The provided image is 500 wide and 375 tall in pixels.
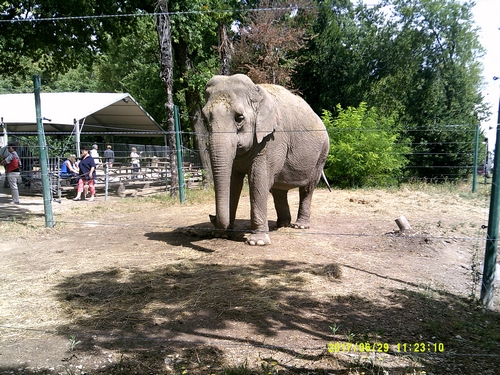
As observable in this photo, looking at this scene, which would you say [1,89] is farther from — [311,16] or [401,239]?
[401,239]

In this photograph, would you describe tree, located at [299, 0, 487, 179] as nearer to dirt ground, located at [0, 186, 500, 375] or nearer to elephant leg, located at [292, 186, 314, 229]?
elephant leg, located at [292, 186, 314, 229]

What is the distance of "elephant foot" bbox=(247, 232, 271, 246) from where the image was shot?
19.5 ft

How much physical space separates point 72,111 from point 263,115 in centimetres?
1147

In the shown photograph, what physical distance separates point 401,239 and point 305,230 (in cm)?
171

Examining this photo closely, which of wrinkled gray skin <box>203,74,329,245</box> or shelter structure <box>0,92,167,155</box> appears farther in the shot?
shelter structure <box>0,92,167,155</box>

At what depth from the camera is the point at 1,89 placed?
38.9 meters

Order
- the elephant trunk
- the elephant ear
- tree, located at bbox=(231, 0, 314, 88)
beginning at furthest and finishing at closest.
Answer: tree, located at bbox=(231, 0, 314, 88) < the elephant ear < the elephant trunk

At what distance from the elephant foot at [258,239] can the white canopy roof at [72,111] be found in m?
7.72

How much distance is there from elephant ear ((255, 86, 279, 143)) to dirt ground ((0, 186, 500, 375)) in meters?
1.71

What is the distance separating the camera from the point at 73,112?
1455 centimetres

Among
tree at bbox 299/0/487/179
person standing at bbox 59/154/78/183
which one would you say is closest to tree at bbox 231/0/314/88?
tree at bbox 299/0/487/179

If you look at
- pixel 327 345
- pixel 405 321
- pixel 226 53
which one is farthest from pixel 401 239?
pixel 226 53
